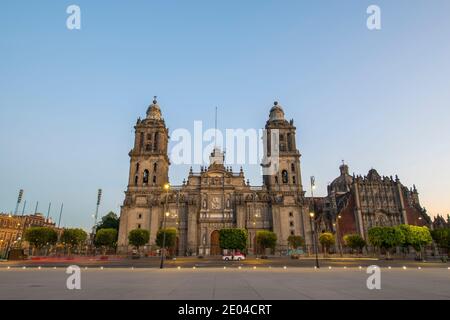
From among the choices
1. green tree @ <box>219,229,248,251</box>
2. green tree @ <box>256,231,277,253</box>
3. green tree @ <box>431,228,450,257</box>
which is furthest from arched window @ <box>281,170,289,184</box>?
green tree @ <box>431,228,450,257</box>

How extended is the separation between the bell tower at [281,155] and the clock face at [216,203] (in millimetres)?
13304

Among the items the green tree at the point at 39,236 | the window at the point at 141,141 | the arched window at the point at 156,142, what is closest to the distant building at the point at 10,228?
the green tree at the point at 39,236

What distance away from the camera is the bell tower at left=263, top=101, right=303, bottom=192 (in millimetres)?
70750

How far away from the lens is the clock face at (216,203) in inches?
2670

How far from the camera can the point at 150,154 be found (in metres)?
70.8

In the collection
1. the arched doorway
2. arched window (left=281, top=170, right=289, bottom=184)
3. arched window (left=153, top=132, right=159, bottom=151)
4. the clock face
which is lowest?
→ the arched doorway

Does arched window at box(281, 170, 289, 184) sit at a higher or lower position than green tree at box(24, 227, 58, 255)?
higher

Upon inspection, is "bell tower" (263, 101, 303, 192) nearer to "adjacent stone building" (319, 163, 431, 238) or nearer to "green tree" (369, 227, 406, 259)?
"adjacent stone building" (319, 163, 431, 238)

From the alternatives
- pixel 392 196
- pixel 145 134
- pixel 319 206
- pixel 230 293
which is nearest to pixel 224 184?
pixel 145 134

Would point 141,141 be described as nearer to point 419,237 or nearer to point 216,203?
point 216,203

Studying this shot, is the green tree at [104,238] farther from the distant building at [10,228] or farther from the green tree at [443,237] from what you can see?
the green tree at [443,237]

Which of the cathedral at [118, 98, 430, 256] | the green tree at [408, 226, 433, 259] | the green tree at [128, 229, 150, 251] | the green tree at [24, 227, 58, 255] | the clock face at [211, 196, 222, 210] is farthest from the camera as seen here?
the clock face at [211, 196, 222, 210]
